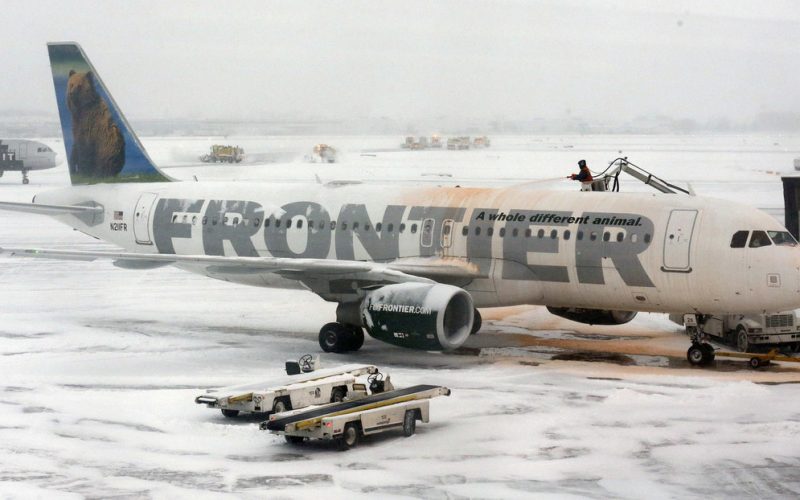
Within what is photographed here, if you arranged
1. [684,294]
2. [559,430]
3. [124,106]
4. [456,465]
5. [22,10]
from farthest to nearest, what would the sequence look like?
[22,10], [124,106], [684,294], [559,430], [456,465]

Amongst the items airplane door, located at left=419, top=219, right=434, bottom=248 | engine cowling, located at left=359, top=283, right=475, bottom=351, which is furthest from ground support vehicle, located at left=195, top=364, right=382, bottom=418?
airplane door, located at left=419, top=219, right=434, bottom=248

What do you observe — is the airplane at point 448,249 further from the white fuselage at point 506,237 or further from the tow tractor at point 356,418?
the tow tractor at point 356,418

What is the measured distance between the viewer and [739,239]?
18047mm

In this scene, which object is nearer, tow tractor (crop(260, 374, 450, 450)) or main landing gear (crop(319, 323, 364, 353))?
tow tractor (crop(260, 374, 450, 450))

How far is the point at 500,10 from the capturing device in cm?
4959

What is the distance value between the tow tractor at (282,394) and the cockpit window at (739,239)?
21.5 feet

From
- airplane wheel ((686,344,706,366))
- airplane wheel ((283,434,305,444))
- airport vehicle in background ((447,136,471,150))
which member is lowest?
airplane wheel ((686,344,706,366))

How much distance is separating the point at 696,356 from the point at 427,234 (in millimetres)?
5195

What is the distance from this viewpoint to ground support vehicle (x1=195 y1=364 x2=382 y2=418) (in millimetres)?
14688

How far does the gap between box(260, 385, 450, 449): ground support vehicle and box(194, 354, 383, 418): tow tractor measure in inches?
17.9

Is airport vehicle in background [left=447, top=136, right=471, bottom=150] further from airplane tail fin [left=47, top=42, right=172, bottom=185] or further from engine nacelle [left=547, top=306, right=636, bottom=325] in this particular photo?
engine nacelle [left=547, top=306, right=636, bottom=325]

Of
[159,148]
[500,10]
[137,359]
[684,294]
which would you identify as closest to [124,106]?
[159,148]

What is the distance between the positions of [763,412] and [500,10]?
1440 inches

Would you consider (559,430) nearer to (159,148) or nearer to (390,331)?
(390,331)
